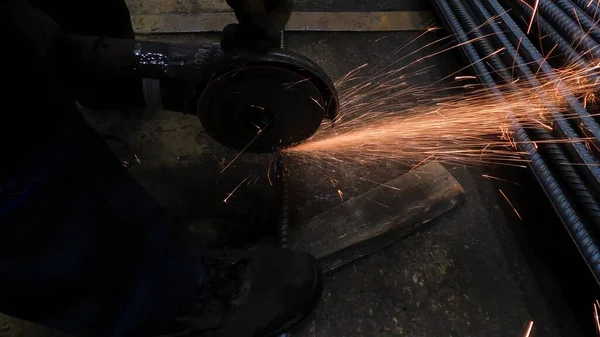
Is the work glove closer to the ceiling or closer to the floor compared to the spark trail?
closer to the ceiling

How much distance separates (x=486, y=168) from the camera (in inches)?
81.5

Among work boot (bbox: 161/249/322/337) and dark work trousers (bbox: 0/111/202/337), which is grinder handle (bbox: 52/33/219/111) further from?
work boot (bbox: 161/249/322/337)

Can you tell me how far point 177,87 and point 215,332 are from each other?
84 cm

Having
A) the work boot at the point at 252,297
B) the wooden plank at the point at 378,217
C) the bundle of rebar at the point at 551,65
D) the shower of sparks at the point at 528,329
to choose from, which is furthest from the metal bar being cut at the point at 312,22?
the shower of sparks at the point at 528,329

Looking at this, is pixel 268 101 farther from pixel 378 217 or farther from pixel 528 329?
pixel 528 329

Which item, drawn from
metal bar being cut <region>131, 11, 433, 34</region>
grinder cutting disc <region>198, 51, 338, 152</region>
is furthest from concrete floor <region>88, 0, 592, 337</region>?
metal bar being cut <region>131, 11, 433, 34</region>

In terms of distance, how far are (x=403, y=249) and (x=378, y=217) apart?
0.55 ft

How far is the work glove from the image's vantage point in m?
1.16

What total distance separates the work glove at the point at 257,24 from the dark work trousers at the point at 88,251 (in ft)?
1.62

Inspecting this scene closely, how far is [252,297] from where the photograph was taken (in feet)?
4.94

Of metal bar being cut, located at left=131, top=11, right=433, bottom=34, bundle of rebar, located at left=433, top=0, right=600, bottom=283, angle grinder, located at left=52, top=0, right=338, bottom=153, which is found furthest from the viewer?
metal bar being cut, located at left=131, top=11, right=433, bottom=34

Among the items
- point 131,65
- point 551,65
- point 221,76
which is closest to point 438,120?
point 551,65

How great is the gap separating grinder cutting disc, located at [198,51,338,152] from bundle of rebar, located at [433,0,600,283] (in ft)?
3.03

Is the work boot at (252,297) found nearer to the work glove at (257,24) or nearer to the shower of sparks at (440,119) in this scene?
the shower of sparks at (440,119)
